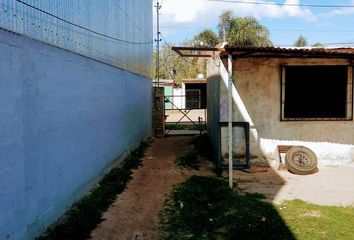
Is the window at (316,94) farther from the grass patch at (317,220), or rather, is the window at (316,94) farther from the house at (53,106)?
the house at (53,106)

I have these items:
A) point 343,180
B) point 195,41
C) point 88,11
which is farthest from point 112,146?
point 195,41

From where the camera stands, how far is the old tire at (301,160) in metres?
10.9

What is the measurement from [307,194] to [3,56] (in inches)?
264

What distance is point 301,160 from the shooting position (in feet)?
36.9

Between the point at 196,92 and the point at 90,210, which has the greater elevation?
the point at 196,92

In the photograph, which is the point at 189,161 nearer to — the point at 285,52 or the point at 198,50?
the point at 198,50

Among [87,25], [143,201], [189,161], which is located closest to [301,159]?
[189,161]

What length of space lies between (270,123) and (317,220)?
5.02 m

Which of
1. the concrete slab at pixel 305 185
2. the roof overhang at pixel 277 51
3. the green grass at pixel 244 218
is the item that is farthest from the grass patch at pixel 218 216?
the roof overhang at pixel 277 51

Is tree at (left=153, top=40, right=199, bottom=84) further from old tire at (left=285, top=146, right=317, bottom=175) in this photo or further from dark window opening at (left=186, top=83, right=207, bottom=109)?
old tire at (left=285, top=146, right=317, bottom=175)

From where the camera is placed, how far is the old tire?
10.9 m

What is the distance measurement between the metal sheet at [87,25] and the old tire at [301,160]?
5.33 meters

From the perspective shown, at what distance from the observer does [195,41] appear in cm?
4334

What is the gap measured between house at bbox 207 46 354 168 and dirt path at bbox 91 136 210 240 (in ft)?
5.40
